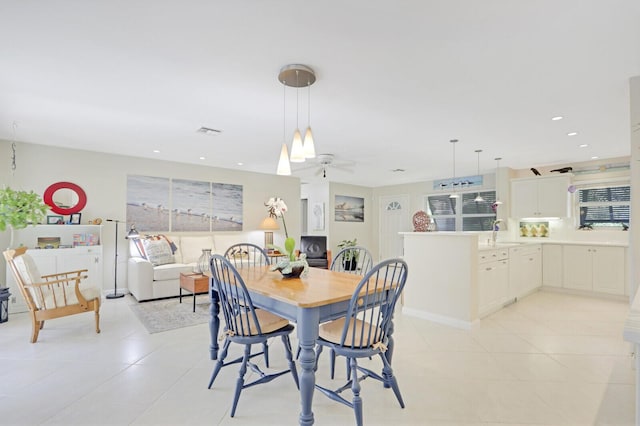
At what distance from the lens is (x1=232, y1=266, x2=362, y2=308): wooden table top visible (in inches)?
73.5

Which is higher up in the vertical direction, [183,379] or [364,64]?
[364,64]

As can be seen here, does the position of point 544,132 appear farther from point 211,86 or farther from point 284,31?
point 211,86

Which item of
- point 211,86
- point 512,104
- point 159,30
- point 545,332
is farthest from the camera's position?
point 545,332

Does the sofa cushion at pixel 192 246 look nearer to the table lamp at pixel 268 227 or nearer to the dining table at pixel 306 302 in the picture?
the table lamp at pixel 268 227

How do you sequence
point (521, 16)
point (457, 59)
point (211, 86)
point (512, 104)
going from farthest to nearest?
point (512, 104)
point (211, 86)
point (457, 59)
point (521, 16)

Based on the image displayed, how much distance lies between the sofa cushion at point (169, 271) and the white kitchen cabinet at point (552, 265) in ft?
20.1

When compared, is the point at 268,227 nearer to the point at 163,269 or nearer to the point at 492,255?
the point at 163,269

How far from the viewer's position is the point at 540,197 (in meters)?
6.02

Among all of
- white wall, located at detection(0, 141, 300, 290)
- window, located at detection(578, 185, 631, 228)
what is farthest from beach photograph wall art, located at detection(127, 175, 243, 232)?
window, located at detection(578, 185, 631, 228)

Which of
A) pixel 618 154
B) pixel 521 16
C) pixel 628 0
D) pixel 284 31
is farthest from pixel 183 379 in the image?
pixel 618 154

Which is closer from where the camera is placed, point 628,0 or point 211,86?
point 628,0

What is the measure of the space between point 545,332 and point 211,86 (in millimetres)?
4250

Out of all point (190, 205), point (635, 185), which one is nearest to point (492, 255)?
point (635, 185)

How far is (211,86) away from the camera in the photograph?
2721 mm
